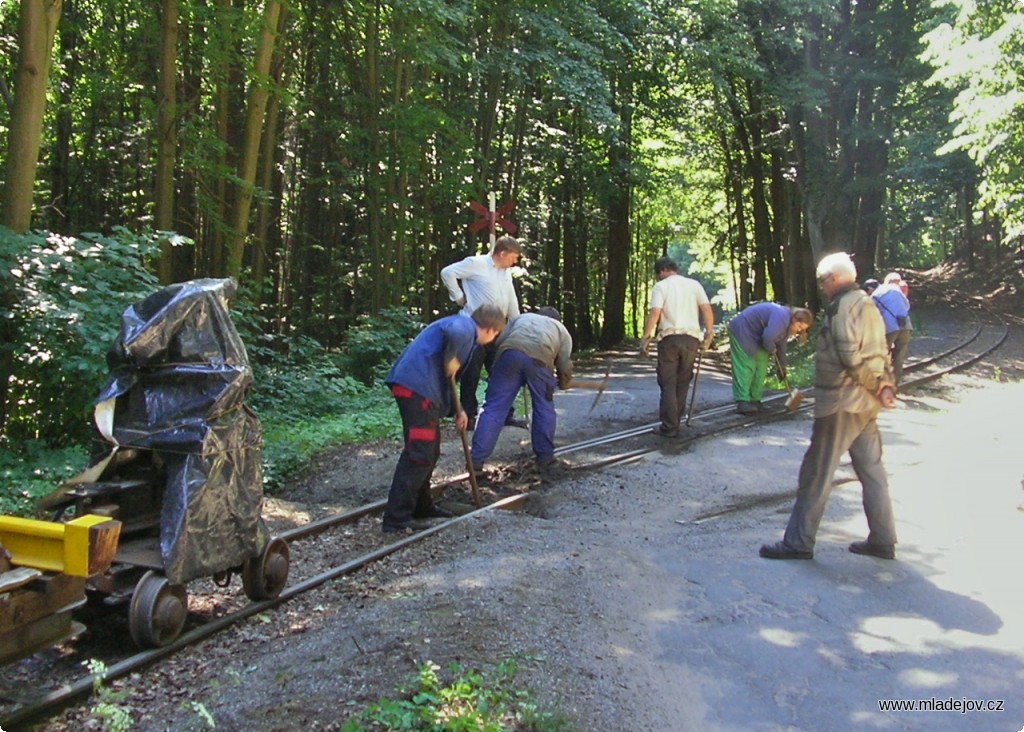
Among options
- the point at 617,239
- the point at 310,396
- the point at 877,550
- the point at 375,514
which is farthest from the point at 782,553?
the point at 617,239

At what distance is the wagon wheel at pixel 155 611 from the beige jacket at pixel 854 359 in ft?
13.8

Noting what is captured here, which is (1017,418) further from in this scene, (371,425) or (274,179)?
(274,179)

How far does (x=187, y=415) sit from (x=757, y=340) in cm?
857

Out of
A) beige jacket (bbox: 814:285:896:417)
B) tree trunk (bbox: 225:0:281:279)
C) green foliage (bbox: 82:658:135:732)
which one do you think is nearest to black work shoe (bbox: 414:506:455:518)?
beige jacket (bbox: 814:285:896:417)

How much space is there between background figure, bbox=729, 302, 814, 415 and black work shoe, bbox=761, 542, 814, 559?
5.56m

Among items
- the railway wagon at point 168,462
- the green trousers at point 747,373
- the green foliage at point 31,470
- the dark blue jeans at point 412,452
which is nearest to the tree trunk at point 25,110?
the green foliage at point 31,470

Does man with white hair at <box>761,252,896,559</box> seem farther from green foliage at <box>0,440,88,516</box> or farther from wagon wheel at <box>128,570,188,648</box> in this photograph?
green foliage at <box>0,440,88,516</box>

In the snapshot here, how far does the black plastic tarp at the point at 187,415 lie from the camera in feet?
16.5

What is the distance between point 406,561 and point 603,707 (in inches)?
110

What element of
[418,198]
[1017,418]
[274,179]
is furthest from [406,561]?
[274,179]

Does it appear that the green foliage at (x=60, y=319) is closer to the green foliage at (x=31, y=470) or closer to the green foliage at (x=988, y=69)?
the green foliage at (x=31, y=470)

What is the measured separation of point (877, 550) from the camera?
6.47 metres

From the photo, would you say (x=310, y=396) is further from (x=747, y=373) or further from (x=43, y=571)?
(x=43, y=571)

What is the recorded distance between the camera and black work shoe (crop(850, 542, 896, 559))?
645 cm
